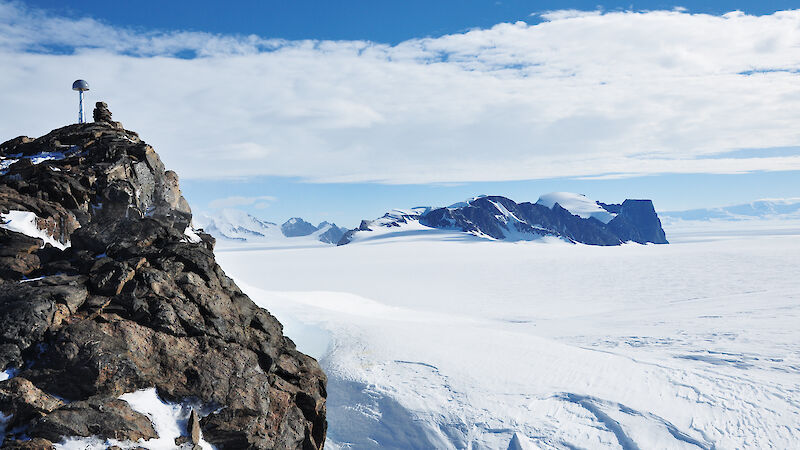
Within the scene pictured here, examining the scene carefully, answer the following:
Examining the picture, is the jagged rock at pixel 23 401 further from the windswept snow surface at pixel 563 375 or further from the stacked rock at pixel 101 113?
the stacked rock at pixel 101 113

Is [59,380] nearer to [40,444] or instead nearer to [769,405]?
[40,444]

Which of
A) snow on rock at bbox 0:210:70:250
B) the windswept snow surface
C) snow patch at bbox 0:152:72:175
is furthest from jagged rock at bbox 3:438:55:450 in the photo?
snow patch at bbox 0:152:72:175

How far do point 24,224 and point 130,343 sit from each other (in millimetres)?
7344

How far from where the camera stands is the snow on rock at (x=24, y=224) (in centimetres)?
1427

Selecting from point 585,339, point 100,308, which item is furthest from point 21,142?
point 585,339

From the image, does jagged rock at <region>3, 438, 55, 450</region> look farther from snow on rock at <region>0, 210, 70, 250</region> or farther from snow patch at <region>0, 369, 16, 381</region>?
snow on rock at <region>0, 210, 70, 250</region>

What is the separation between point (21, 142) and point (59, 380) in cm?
2383

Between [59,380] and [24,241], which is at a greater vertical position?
[24,241]

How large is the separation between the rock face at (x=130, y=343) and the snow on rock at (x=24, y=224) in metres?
0.17

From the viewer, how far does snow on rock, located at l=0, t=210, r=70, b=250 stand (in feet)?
46.8

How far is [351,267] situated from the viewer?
102 m

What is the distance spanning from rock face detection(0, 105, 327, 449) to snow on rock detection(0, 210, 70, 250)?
0.57 ft

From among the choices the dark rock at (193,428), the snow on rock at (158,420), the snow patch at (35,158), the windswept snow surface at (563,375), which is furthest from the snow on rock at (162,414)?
the snow patch at (35,158)

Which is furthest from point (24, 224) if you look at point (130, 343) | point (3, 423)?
point (3, 423)
